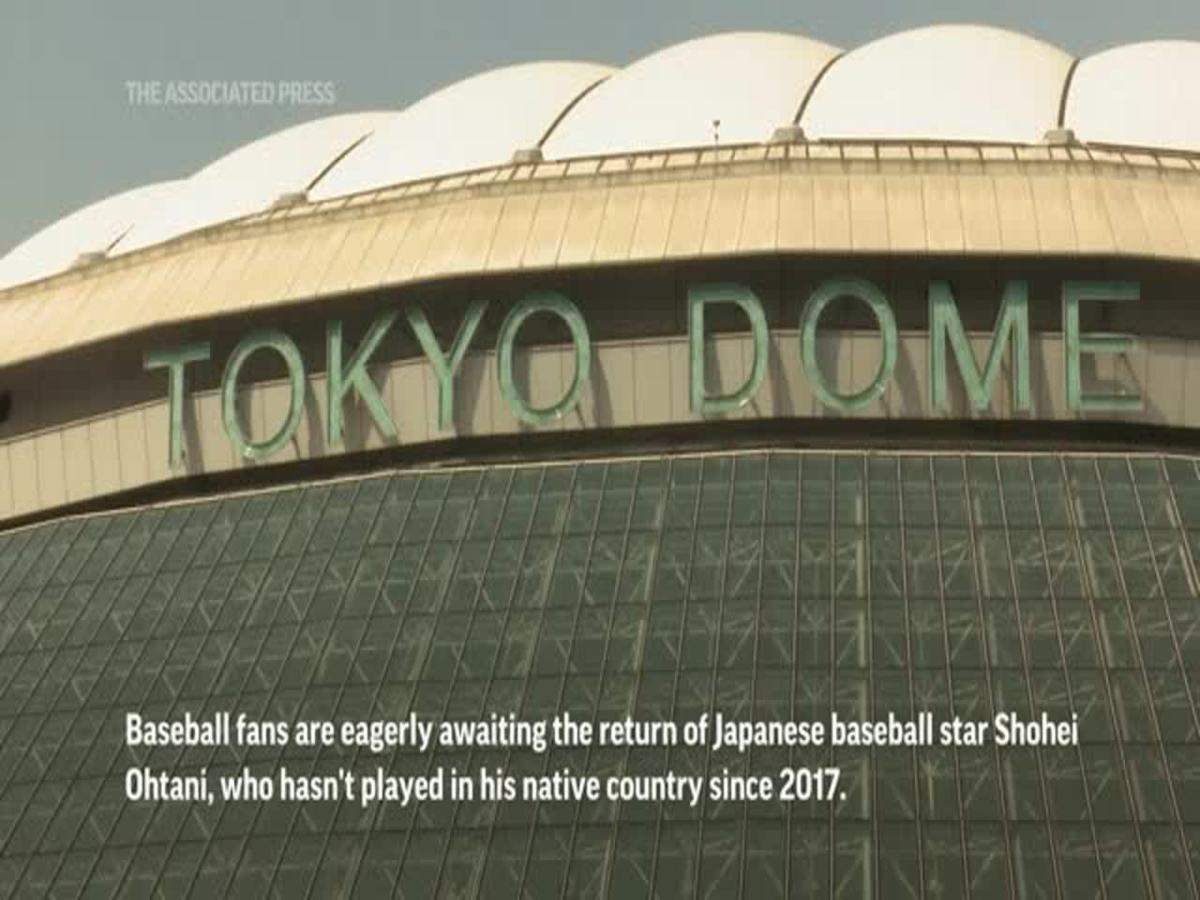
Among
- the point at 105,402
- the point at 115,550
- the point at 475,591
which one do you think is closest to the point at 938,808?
the point at 475,591

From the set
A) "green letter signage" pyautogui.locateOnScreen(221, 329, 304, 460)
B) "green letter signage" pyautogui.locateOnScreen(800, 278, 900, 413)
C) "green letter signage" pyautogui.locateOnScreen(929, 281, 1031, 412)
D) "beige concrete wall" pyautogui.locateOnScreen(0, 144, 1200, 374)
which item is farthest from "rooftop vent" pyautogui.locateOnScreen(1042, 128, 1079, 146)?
"green letter signage" pyautogui.locateOnScreen(221, 329, 304, 460)

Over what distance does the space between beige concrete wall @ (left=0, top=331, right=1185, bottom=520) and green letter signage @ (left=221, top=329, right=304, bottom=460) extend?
0.78 feet

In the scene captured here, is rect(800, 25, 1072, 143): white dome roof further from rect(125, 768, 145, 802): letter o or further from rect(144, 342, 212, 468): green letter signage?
rect(125, 768, 145, 802): letter o

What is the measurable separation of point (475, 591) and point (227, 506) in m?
7.83

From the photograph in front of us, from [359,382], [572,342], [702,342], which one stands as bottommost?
[359,382]

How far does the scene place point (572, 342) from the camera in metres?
70.2

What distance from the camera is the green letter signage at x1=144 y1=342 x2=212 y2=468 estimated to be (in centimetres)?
7275

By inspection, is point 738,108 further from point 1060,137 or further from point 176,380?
point 176,380

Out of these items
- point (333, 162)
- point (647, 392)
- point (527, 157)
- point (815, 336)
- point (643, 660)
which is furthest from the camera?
point (333, 162)

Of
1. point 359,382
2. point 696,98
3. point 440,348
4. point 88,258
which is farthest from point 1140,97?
point 88,258

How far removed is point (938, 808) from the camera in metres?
56.4

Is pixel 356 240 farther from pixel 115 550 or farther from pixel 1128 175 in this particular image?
pixel 1128 175

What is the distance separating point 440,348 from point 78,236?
1533 centimetres

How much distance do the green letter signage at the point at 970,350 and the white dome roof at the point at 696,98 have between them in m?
6.73
